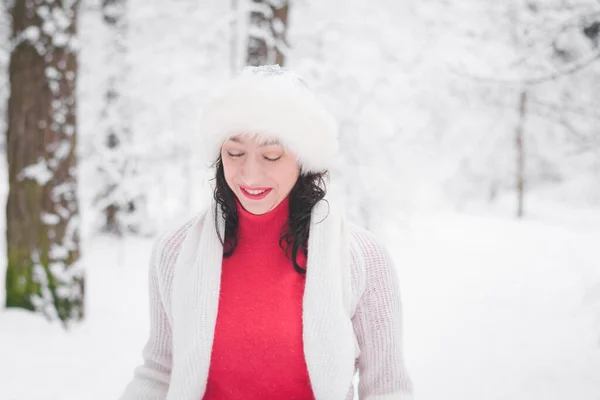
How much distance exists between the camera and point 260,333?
1.52 meters

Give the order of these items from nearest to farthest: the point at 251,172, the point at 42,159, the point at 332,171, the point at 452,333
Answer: the point at 251,172 → the point at 332,171 → the point at 42,159 → the point at 452,333

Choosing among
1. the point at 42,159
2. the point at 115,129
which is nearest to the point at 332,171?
the point at 42,159

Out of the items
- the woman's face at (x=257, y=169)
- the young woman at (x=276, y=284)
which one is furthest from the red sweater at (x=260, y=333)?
the woman's face at (x=257, y=169)

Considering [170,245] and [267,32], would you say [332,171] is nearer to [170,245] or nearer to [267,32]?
[170,245]

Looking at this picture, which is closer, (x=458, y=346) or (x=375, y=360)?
(x=375, y=360)

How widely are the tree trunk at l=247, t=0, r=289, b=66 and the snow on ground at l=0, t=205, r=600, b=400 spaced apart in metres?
3.39

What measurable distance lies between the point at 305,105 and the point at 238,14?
530 centimetres

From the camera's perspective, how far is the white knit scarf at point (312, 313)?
149cm

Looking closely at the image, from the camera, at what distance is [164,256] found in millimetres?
1686

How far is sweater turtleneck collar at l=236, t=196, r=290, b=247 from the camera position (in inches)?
64.3

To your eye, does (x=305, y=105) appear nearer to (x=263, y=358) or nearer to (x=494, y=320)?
(x=263, y=358)

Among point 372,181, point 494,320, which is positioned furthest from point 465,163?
point 494,320

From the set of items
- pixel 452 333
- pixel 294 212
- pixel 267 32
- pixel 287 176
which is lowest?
pixel 452 333

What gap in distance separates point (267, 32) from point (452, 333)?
411 centimetres
